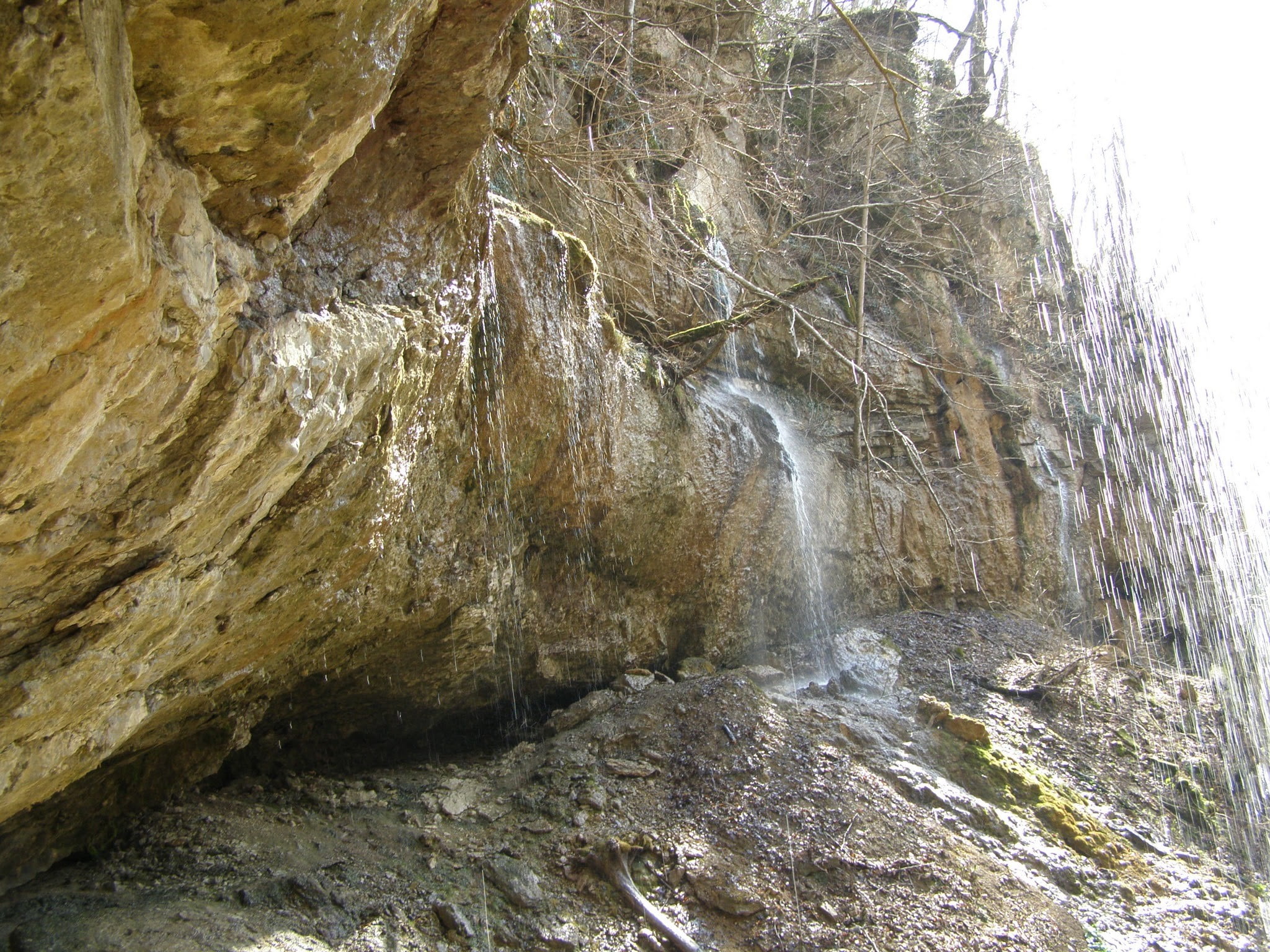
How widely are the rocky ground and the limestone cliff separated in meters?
0.58

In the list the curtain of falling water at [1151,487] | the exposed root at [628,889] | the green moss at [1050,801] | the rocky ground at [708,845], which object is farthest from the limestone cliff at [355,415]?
the curtain of falling water at [1151,487]

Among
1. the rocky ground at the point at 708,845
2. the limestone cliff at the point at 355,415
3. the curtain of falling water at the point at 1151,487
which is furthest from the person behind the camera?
the curtain of falling water at the point at 1151,487

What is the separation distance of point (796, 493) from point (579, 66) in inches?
169

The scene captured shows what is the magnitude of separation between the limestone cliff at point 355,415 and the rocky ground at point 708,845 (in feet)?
1.91

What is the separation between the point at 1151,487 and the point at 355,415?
37.8 feet

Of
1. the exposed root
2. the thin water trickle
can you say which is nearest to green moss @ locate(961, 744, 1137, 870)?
the thin water trickle

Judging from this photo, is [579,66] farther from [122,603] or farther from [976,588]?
[976,588]

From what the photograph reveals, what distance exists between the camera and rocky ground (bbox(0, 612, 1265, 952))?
147 inches

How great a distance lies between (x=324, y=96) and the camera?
84.3 inches

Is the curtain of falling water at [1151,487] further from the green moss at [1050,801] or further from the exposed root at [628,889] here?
the exposed root at [628,889]

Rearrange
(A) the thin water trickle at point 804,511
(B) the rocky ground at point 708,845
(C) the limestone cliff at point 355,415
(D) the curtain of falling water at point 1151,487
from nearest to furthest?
(C) the limestone cliff at point 355,415, (B) the rocky ground at point 708,845, (A) the thin water trickle at point 804,511, (D) the curtain of falling water at point 1151,487

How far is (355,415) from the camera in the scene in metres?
3.12

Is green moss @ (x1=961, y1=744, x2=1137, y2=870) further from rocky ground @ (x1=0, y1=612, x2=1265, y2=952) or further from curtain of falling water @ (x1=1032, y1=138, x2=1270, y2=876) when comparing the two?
curtain of falling water @ (x1=1032, y1=138, x2=1270, y2=876)

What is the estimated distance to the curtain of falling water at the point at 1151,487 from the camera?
1020 centimetres
